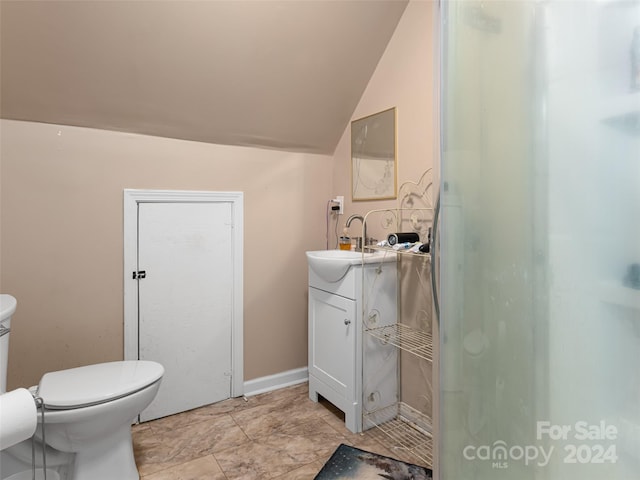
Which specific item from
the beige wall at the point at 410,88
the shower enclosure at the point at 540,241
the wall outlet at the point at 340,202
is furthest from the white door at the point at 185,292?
the shower enclosure at the point at 540,241

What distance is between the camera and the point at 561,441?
0.79 metres

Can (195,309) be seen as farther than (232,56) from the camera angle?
Yes

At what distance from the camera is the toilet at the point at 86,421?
4.28ft

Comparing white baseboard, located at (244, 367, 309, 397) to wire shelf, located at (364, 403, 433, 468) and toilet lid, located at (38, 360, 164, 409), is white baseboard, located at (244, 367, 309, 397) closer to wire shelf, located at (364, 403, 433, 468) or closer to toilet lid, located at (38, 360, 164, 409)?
wire shelf, located at (364, 403, 433, 468)

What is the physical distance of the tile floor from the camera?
162cm

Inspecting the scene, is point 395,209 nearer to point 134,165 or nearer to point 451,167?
point 451,167

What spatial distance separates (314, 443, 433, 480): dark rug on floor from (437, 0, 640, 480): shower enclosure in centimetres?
77

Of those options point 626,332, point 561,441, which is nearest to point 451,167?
point 626,332

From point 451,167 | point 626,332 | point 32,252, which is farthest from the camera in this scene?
point 32,252

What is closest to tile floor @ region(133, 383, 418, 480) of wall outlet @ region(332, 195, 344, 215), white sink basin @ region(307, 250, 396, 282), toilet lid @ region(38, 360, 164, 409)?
toilet lid @ region(38, 360, 164, 409)

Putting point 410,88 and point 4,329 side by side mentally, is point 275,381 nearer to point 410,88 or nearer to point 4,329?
point 4,329

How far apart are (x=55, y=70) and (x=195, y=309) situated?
1366 mm

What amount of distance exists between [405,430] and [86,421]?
1480 millimetres

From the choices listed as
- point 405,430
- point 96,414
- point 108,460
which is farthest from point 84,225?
point 405,430
